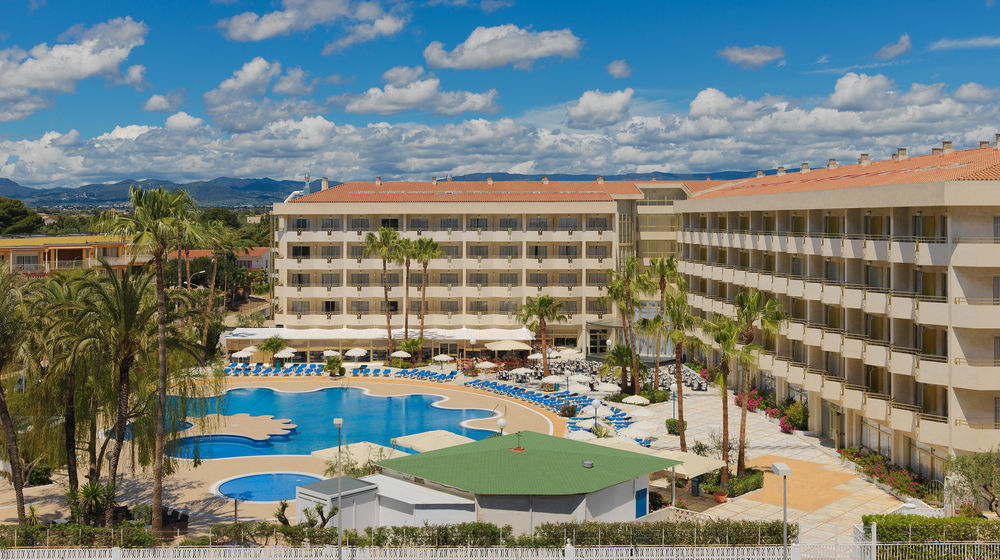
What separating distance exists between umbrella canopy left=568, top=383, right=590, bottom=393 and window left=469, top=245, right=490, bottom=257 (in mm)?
21991

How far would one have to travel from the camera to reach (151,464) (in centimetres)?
2988

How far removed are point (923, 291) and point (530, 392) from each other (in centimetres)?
2675

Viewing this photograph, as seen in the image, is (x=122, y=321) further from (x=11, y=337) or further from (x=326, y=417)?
(x=326, y=417)

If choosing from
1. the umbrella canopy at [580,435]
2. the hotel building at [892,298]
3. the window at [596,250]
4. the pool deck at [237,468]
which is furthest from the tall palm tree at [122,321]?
the window at [596,250]

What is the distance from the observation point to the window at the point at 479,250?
69250 millimetres

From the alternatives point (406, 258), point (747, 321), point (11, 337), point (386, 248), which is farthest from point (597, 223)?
point (11, 337)

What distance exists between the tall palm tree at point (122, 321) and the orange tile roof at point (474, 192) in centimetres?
4275

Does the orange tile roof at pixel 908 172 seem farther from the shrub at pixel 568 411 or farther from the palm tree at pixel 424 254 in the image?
the palm tree at pixel 424 254

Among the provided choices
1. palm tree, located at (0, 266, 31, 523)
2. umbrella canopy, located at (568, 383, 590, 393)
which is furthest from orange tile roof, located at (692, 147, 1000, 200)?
palm tree, located at (0, 266, 31, 523)

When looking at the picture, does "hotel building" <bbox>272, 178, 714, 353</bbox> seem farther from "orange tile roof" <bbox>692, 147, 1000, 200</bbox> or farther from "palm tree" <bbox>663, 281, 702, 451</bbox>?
"palm tree" <bbox>663, 281, 702, 451</bbox>

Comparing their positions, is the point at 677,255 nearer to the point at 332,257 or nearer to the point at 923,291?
the point at 332,257

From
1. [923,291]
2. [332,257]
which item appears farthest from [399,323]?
[923,291]

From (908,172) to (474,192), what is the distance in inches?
1664

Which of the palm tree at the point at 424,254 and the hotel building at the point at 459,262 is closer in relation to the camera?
the palm tree at the point at 424,254
